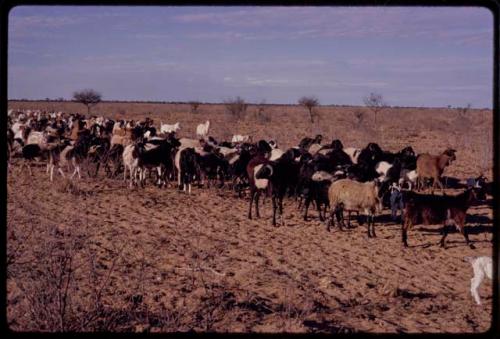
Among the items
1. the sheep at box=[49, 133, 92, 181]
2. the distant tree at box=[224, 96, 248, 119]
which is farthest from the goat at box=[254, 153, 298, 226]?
the distant tree at box=[224, 96, 248, 119]

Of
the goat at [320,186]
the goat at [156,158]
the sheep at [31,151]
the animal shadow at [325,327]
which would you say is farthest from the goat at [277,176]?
the sheep at [31,151]

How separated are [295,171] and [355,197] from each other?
2514 millimetres

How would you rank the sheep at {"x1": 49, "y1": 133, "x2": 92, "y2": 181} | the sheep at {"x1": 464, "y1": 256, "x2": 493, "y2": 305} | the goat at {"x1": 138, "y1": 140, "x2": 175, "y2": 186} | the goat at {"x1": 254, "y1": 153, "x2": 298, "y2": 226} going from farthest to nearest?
the sheep at {"x1": 49, "y1": 133, "x2": 92, "y2": 181}, the goat at {"x1": 138, "y1": 140, "x2": 175, "y2": 186}, the goat at {"x1": 254, "y1": 153, "x2": 298, "y2": 226}, the sheep at {"x1": 464, "y1": 256, "x2": 493, "y2": 305}

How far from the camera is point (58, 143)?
61.3 ft

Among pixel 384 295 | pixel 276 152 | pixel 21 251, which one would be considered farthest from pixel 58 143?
pixel 384 295

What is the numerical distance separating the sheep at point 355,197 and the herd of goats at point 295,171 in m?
0.02

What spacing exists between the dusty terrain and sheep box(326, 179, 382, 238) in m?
0.56

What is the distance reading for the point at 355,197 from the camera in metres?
12.7

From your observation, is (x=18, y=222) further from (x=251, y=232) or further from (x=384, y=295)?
(x=384, y=295)

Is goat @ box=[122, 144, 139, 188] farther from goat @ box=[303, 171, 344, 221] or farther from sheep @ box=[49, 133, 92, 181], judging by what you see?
goat @ box=[303, 171, 344, 221]

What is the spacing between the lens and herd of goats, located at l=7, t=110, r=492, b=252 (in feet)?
40.9

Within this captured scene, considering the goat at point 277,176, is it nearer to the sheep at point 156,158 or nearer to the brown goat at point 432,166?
the sheep at point 156,158

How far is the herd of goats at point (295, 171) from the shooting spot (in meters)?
12.5

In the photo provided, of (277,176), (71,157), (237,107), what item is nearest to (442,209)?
(277,176)
